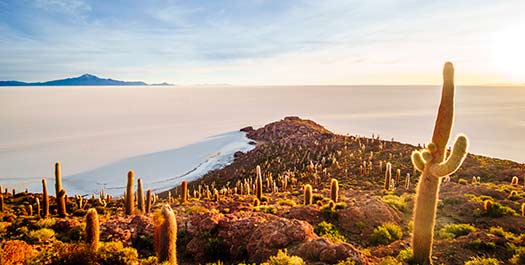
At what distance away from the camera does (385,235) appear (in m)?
10.1

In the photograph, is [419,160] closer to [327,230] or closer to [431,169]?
[431,169]

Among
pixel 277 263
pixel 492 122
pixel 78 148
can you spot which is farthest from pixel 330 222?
pixel 492 122

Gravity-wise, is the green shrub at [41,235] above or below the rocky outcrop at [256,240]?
below

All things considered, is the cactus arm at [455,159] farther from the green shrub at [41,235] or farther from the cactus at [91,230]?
the green shrub at [41,235]

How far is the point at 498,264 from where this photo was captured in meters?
7.56

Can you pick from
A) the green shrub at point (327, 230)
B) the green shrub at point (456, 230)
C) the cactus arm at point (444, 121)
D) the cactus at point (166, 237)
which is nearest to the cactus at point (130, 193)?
the cactus at point (166, 237)

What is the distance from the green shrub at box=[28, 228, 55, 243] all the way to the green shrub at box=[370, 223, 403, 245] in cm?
1035

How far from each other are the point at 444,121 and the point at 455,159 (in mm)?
1020

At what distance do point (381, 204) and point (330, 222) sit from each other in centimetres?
234

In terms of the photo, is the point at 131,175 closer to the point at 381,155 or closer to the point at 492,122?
the point at 381,155

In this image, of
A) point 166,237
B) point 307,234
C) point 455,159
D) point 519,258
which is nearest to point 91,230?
point 166,237

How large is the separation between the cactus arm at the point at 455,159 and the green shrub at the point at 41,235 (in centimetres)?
1160

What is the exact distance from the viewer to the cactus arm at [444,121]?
730 centimetres

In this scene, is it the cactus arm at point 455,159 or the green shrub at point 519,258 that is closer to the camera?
the cactus arm at point 455,159
